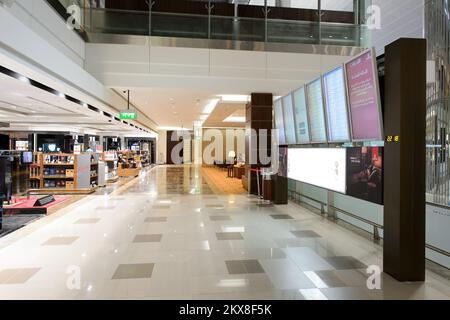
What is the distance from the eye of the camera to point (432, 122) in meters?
4.44

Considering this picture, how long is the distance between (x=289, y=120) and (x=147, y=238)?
3.71m

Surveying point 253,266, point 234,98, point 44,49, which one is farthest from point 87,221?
point 234,98

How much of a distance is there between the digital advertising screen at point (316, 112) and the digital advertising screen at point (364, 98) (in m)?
0.87

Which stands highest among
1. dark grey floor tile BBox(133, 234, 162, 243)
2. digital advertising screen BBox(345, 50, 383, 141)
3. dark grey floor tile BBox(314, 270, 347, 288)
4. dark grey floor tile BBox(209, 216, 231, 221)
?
digital advertising screen BBox(345, 50, 383, 141)

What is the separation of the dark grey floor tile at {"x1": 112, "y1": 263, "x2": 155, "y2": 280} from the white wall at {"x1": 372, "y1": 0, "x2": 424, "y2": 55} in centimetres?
785

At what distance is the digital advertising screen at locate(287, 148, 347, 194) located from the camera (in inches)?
165

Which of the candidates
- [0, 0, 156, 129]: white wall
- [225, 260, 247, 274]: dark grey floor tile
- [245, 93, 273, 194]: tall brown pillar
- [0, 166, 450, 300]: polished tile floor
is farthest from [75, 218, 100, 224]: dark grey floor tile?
[245, 93, 273, 194]: tall brown pillar

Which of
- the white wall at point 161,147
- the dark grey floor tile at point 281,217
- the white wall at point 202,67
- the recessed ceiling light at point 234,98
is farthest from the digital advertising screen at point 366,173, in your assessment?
the white wall at point 161,147

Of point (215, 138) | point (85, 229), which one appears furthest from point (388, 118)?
point (215, 138)

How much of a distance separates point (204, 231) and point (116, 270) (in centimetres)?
194

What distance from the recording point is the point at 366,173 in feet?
12.0

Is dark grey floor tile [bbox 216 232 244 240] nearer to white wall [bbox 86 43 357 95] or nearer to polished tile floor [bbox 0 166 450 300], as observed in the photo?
polished tile floor [bbox 0 166 450 300]

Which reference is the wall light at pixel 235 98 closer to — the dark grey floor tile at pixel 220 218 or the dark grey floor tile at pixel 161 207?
the dark grey floor tile at pixel 161 207
